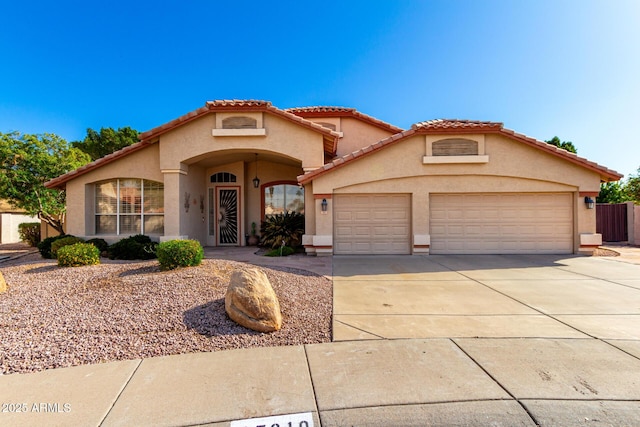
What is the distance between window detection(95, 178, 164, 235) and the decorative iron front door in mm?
2585

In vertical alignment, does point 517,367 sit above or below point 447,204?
below

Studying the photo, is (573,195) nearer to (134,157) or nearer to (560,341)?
(560,341)

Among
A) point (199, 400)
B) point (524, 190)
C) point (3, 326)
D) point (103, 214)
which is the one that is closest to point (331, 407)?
point (199, 400)

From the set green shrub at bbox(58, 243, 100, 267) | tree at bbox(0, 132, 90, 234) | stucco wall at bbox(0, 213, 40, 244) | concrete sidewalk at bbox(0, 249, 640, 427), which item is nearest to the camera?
concrete sidewalk at bbox(0, 249, 640, 427)

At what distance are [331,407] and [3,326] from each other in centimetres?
483

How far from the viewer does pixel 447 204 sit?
11.2 meters

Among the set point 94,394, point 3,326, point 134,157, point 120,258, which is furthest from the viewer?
point 134,157

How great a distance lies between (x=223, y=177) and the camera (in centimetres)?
1412

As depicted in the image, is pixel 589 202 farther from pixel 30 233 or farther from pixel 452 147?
pixel 30 233

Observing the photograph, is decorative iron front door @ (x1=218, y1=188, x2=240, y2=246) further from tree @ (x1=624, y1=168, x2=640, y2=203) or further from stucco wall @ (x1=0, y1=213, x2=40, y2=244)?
tree @ (x1=624, y1=168, x2=640, y2=203)

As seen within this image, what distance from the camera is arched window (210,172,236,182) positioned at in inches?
555

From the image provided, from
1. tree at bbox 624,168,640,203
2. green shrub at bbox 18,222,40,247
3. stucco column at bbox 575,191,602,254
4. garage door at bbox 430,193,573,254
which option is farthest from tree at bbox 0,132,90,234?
tree at bbox 624,168,640,203

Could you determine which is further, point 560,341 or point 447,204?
point 447,204

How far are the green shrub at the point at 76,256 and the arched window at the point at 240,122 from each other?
18.6 ft
